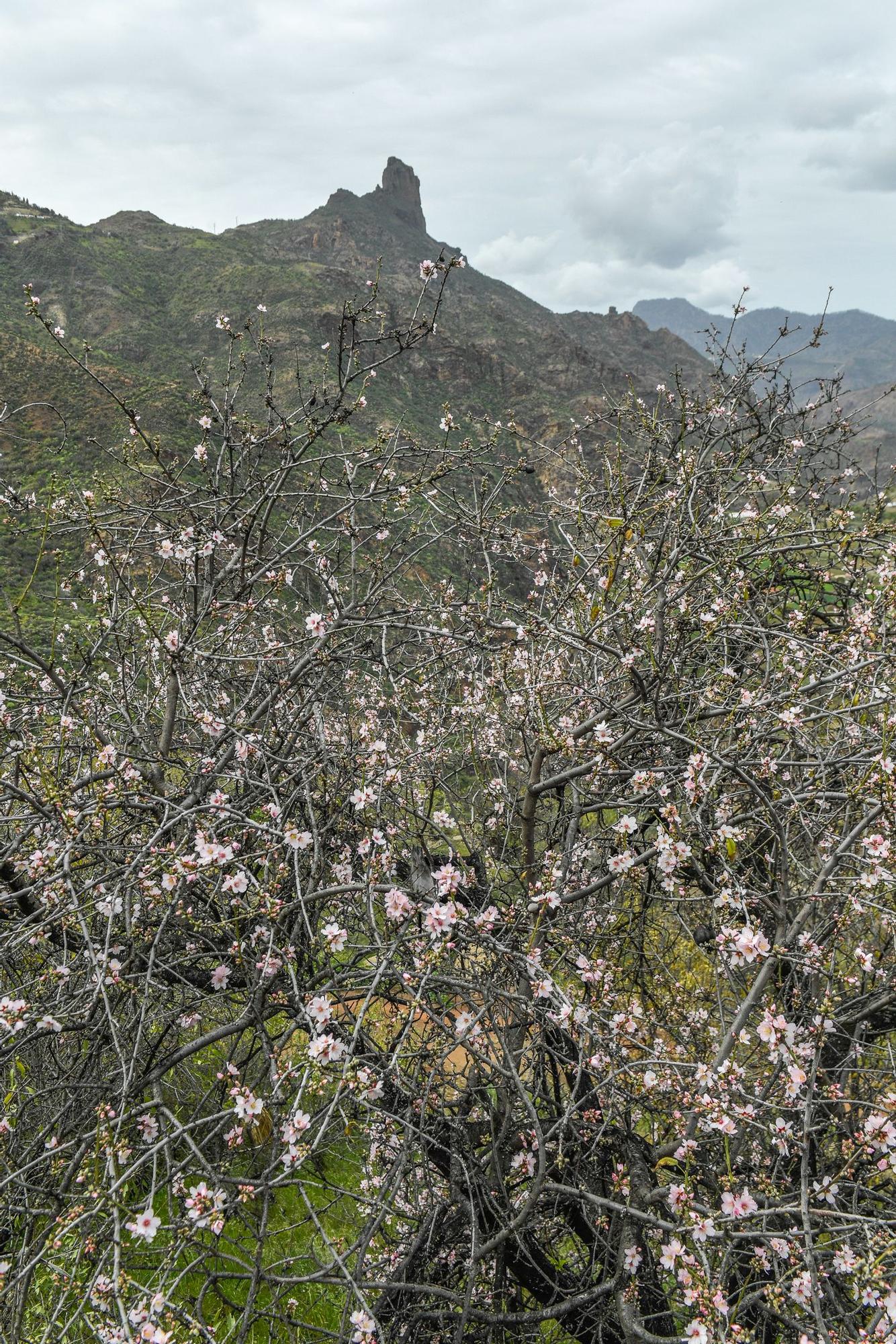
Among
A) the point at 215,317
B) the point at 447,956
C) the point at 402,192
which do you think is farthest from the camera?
the point at 402,192

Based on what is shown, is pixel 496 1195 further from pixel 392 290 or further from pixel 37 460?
pixel 392 290

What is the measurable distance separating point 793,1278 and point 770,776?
1.99m

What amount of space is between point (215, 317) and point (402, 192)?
115 meters

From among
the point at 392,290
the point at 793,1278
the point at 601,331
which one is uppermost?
the point at 601,331

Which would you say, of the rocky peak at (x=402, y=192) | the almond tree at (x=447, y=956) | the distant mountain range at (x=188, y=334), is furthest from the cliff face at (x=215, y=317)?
the rocky peak at (x=402, y=192)

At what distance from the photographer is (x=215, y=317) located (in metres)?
27.0

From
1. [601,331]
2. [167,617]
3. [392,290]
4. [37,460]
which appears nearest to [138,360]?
[37,460]

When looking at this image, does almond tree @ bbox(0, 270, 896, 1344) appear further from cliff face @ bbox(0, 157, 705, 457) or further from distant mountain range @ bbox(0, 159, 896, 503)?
cliff face @ bbox(0, 157, 705, 457)

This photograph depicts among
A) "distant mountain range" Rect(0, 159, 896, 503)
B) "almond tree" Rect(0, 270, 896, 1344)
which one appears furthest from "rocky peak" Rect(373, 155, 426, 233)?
"almond tree" Rect(0, 270, 896, 1344)

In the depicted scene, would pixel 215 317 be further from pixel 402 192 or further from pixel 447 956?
pixel 402 192

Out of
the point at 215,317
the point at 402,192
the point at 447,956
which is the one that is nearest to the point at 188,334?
the point at 215,317

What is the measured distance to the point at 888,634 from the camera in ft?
13.9

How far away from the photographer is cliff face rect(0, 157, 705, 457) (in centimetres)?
3769

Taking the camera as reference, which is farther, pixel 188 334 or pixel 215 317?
pixel 188 334
